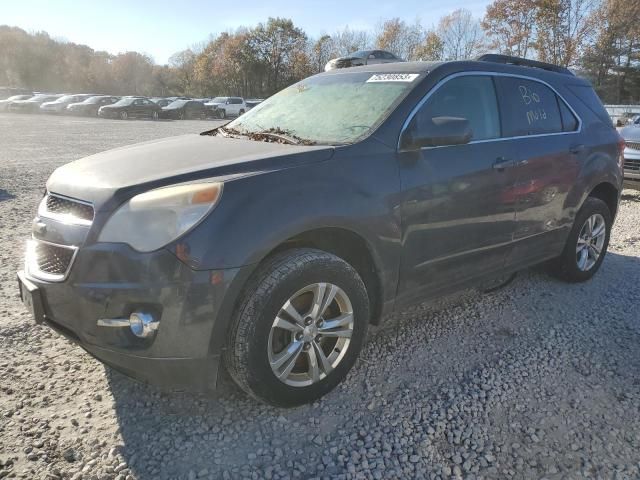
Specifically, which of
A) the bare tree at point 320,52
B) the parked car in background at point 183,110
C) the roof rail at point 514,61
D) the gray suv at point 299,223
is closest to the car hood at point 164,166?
the gray suv at point 299,223

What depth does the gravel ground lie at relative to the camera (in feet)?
7.45

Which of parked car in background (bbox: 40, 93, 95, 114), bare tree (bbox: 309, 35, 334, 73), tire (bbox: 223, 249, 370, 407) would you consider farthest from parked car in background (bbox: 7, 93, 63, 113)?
tire (bbox: 223, 249, 370, 407)

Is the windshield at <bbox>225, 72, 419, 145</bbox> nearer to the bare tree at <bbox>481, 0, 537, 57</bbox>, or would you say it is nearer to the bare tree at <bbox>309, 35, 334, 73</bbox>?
the bare tree at <bbox>481, 0, 537, 57</bbox>

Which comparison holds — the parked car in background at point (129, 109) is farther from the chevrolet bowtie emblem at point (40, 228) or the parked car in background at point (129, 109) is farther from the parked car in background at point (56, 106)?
the chevrolet bowtie emblem at point (40, 228)

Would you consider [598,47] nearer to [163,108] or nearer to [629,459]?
[163,108]

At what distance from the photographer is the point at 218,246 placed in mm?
2189

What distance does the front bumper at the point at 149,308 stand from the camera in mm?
2158

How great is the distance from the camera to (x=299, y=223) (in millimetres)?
2434

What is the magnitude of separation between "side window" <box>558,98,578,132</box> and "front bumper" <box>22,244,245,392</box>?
10.8 ft

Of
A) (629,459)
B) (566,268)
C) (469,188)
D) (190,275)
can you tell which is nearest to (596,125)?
(566,268)

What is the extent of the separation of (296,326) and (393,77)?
1834 mm

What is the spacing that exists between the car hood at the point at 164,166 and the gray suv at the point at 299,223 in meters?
0.01

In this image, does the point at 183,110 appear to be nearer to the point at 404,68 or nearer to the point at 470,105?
the point at 404,68

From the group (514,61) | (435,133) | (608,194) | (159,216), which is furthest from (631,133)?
(159,216)
